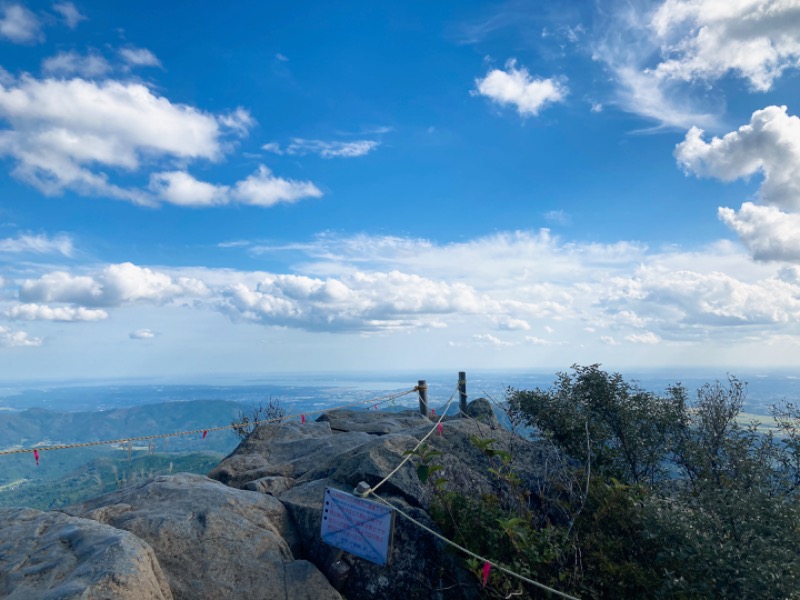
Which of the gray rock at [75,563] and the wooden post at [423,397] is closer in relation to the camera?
the gray rock at [75,563]

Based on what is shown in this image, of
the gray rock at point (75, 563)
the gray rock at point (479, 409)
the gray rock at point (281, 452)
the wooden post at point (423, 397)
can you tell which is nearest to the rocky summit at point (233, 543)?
the gray rock at point (75, 563)

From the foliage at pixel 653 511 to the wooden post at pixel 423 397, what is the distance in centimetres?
679

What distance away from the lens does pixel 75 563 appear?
19.9 ft

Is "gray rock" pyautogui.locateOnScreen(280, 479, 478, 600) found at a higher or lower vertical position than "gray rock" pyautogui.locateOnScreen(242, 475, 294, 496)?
lower

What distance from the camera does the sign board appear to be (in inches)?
288

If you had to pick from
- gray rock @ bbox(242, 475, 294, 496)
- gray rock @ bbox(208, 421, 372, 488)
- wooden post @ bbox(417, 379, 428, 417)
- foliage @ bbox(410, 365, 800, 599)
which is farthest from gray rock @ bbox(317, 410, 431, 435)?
gray rock @ bbox(242, 475, 294, 496)

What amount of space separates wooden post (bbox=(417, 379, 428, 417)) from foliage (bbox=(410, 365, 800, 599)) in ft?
22.3

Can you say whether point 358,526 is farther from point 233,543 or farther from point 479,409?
point 479,409

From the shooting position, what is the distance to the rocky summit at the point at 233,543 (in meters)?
5.99

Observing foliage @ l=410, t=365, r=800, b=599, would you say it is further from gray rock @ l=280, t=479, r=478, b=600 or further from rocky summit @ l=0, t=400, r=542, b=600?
rocky summit @ l=0, t=400, r=542, b=600

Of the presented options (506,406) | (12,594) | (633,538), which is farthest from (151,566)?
(506,406)

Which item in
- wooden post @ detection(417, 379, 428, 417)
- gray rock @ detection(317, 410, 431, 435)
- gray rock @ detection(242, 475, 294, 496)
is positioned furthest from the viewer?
wooden post @ detection(417, 379, 428, 417)

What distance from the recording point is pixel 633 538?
857cm

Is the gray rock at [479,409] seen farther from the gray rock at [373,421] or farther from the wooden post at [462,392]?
the gray rock at [373,421]
